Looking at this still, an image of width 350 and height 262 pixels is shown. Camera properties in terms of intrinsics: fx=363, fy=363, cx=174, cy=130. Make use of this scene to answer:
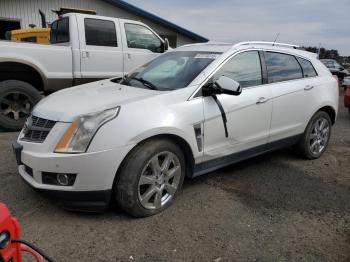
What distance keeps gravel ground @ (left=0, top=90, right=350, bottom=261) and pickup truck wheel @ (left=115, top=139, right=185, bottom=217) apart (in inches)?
5.5

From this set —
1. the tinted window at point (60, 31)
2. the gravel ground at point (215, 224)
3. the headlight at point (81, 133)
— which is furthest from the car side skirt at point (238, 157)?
the tinted window at point (60, 31)

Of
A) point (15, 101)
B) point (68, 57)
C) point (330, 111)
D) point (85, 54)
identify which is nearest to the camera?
point (330, 111)

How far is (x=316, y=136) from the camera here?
209 inches

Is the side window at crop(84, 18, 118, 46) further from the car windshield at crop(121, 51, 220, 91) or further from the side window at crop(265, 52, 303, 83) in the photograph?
the side window at crop(265, 52, 303, 83)

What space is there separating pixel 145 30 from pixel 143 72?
375 cm

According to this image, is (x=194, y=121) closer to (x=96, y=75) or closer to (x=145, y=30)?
(x=96, y=75)

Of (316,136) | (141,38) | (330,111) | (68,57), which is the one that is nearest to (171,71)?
(316,136)

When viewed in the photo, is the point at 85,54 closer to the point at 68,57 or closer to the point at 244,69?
the point at 68,57

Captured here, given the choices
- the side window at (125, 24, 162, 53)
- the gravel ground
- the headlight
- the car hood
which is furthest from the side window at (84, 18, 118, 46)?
the headlight

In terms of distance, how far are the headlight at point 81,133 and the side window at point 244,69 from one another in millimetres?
1411

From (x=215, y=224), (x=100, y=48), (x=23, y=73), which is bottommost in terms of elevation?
(x=215, y=224)

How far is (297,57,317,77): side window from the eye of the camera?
5059mm

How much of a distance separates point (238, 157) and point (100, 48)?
4.24 meters

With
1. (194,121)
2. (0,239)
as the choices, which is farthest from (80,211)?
(0,239)
